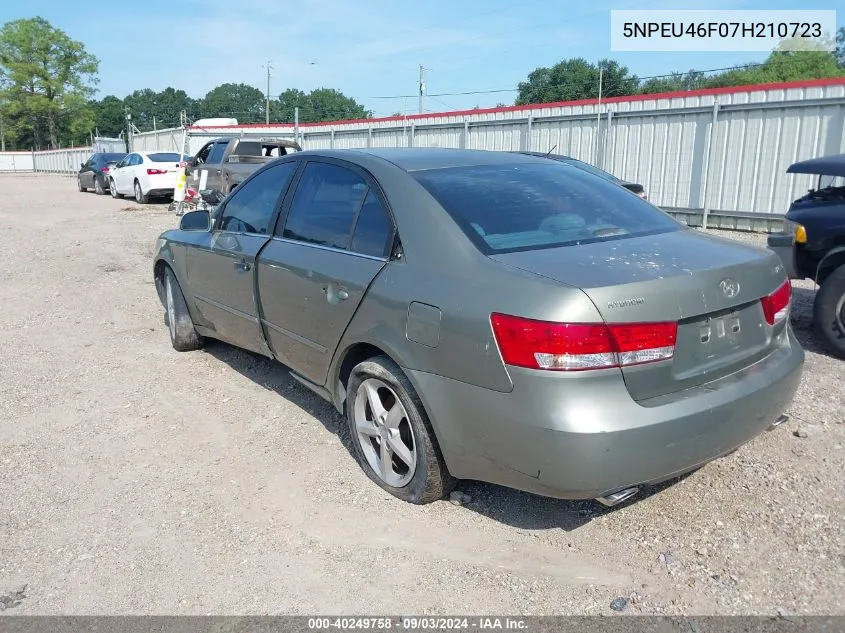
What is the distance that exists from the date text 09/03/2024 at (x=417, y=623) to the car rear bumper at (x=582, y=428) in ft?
1.64

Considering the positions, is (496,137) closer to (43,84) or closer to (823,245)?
(823,245)

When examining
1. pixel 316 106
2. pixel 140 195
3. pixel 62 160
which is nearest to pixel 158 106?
pixel 316 106

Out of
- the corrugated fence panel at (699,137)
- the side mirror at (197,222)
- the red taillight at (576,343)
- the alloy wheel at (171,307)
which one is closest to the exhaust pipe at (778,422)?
the red taillight at (576,343)

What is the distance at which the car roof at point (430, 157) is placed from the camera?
3.71 metres

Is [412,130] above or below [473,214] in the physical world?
above

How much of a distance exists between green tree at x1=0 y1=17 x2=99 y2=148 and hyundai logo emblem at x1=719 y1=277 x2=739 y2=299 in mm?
86077

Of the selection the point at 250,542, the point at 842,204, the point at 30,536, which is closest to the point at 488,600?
the point at 250,542

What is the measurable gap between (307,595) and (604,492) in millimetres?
1216

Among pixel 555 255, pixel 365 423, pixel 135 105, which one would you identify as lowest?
pixel 365 423

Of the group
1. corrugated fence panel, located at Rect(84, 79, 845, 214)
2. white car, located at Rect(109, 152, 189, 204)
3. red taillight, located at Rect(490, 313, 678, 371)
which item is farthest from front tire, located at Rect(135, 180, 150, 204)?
red taillight, located at Rect(490, 313, 678, 371)

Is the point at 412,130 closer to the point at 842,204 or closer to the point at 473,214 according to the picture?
the point at 842,204

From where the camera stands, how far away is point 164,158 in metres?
20.1

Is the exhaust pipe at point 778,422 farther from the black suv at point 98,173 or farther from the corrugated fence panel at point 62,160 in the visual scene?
the corrugated fence panel at point 62,160

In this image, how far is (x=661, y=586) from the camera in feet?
8.96
